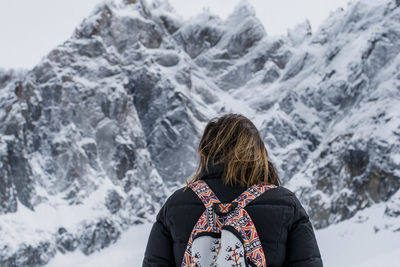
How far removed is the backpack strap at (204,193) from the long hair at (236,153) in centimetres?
10

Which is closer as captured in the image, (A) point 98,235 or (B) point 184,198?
(B) point 184,198

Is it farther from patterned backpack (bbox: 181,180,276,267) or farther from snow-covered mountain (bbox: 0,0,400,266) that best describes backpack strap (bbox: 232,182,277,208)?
snow-covered mountain (bbox: 0,0,400,266)

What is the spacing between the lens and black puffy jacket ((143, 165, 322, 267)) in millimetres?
2566

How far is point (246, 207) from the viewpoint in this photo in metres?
2.62

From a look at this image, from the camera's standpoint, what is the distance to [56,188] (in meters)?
89.8

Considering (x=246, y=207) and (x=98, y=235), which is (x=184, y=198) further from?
(x=98, y=235)

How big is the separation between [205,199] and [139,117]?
10594 centimetres

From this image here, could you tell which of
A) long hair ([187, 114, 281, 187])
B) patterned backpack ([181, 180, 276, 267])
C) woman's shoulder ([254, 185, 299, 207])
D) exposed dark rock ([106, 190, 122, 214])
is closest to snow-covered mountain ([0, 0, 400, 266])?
exposed dark rock ([106, 190, 122, 214])

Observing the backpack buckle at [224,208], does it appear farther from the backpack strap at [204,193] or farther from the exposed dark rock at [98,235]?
the exposed dark rock at [98,235]

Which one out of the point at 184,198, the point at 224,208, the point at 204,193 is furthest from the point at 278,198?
the point at 184,198

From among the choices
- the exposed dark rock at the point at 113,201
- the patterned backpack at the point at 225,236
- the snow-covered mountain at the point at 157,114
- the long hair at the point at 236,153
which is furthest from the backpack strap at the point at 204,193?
the exposed dark rock at the point at 113,201

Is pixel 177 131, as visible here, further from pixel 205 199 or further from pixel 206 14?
pixel 205 199

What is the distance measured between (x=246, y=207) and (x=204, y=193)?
25 cm

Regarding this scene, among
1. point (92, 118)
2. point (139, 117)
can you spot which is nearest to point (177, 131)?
point (139, 117)
